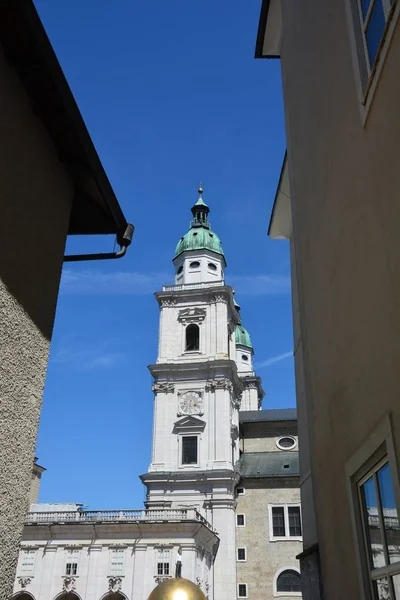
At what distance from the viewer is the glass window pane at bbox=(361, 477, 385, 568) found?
12.5 feet

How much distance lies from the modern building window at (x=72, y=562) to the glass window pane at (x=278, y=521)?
16.3m

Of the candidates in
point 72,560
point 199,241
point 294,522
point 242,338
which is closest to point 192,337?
point 199,241

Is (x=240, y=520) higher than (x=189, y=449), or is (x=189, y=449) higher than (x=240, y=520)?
(x=189, y=449)

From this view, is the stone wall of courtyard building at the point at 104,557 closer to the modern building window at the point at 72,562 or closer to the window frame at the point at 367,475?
the modern building window at the point at 72,562

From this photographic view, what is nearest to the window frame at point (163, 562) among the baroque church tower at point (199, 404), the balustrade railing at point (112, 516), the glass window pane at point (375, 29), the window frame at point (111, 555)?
the balustrade railing at point (112, 516)

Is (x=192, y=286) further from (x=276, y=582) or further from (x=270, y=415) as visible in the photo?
(x=276, y=582)

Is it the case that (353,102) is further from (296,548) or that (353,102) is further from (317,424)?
(296,548)

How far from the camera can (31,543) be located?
122ft

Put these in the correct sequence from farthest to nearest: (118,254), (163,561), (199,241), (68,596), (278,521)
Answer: (199,241), (278,521), (68,596), (163,561), (118,254)

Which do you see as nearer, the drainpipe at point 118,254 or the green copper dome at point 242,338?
the drainpipe at point 118,254

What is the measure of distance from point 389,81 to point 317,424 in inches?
133

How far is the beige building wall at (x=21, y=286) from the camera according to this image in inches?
179

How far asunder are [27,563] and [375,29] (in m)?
39.6

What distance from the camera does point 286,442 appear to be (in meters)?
53.4
